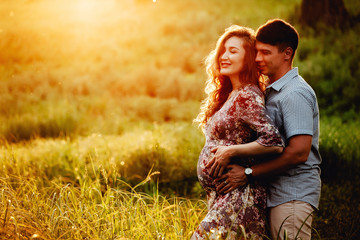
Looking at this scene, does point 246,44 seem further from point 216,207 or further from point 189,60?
point 189,60

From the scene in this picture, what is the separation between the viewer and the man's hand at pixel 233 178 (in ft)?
10.00

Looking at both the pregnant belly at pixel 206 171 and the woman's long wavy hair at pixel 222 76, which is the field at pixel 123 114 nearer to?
the pregnant belly at pixel 206 171

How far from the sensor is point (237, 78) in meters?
3.37

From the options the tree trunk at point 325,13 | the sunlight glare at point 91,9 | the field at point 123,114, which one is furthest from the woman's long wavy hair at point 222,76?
the sunlight glare at point 91,9

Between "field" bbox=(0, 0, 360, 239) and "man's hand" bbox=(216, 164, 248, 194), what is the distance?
641 millimetres

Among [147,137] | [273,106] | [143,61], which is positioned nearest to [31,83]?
[143,61]

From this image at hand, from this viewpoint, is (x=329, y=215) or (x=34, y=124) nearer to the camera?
(x=329, y=215)

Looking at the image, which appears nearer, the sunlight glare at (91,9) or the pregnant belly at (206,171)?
the pregnant belly at (206,171)

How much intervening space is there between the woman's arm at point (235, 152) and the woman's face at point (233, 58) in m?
0.66

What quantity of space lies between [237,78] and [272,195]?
3.25 feet

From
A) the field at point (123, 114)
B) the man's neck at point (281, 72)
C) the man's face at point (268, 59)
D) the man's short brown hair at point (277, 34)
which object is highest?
the man's short brown hair at point (277, 34)

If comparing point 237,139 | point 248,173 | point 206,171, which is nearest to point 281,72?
point 237,139

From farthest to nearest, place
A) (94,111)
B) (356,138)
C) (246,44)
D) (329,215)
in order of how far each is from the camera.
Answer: (94,111), (356,138), (329,215), (246,44)

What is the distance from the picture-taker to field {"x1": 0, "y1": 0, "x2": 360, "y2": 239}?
3.68 meters
